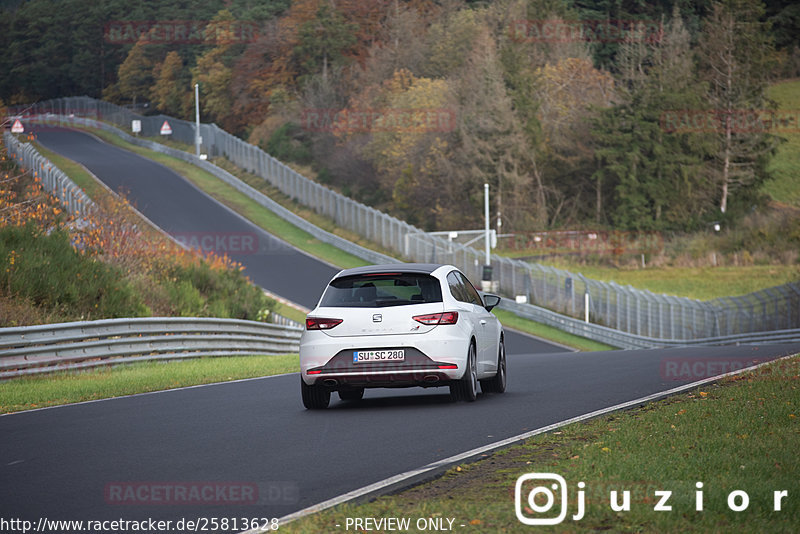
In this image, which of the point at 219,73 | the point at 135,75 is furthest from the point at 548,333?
the point at 135,75

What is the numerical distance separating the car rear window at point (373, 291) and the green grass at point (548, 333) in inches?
1162

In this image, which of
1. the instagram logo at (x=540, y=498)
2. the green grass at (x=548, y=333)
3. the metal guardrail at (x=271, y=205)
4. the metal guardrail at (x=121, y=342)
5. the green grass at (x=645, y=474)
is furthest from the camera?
the metal guardrail at (x=271, y=205)

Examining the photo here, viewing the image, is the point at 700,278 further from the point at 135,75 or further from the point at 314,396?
the point at 135,75

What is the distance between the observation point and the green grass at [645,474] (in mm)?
6559

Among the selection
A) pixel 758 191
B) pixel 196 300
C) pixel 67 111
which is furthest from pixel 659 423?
pixel 67 111

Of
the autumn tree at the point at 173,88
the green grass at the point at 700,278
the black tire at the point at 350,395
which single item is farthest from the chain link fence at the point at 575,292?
the autumn tree at the point at 173,88

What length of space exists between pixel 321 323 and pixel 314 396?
3.12 ft

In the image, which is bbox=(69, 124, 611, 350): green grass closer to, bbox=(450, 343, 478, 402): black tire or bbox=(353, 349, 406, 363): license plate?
bbox=(450, 343, 478, 402): black tire

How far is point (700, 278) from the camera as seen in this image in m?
62.3

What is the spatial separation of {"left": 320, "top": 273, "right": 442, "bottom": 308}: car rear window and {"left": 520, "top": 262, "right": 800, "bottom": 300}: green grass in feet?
143

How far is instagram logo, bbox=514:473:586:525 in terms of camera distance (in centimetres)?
667

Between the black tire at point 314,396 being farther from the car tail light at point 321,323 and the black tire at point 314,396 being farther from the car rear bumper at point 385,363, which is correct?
the car tail light at point 321,323

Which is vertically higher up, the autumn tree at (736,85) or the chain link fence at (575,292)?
the autumn tree at (736,85)

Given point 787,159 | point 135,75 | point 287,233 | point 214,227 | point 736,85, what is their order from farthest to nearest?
point 135,75, point 787,159, point 736,85, point 287,233, point 214,227
